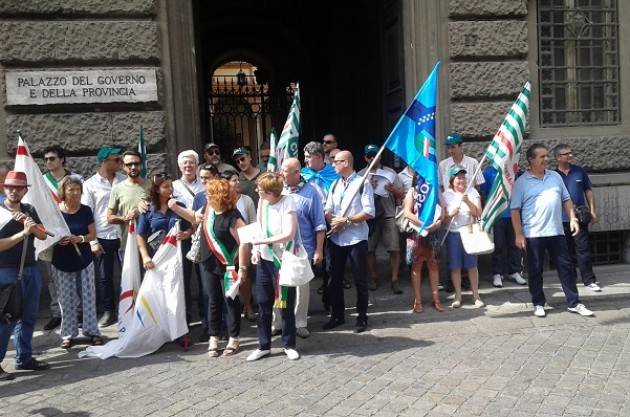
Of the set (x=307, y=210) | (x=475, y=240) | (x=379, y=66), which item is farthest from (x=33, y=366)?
(x=379, y=66)

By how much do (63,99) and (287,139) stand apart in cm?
260

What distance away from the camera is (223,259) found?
18.7 ft

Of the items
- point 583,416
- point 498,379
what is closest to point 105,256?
point 498,379

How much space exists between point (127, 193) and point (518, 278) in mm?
4635

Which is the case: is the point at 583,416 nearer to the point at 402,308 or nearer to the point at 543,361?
the point at 543,361

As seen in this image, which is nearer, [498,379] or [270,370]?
[498,379]

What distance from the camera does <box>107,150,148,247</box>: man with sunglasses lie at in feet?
21.2

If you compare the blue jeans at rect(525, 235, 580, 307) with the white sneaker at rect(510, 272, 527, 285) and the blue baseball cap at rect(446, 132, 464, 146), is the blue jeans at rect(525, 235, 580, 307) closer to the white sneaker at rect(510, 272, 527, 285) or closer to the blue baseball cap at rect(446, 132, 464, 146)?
the white sneaker at rect(510, 272, 527, 285)

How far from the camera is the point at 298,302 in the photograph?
20.6ft

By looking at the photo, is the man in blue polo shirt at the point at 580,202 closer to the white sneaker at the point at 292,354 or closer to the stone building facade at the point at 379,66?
the stone building facade at the point at 379,66

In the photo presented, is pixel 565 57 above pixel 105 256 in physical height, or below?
above

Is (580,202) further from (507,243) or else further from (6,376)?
(6,376)

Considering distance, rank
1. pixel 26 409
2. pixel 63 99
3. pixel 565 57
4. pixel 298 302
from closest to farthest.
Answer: pixel 26 409 < pixel 298 302 < pixel 63 99 < pixel 565 57

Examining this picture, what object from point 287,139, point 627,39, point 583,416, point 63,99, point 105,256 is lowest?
point 583,416
